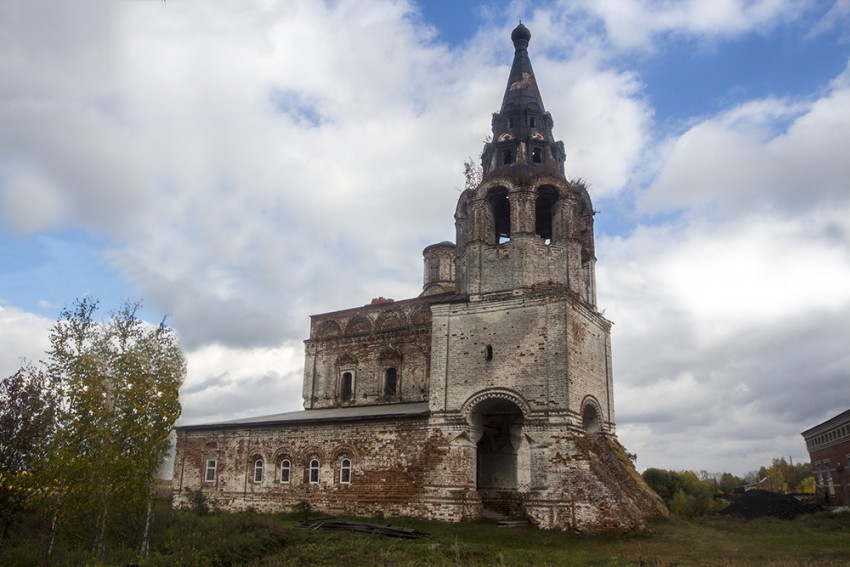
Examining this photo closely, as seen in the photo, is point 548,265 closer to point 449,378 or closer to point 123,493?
point 449,378

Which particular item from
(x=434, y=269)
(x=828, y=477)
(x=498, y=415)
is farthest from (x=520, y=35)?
(x=828, y=477)

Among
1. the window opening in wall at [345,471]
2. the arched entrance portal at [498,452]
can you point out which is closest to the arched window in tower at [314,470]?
the window opening in wall at [345,471]

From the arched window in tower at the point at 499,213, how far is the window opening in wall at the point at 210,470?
13641 mm

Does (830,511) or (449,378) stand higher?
(449,378)

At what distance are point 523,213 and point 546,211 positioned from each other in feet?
8.83

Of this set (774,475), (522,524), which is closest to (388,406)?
(522,524)

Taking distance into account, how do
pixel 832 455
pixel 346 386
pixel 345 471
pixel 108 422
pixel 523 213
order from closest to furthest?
pixel 108 422 → pixel 523 213 → pixel 345 471 → pixel 346 386 → pixel 832 455

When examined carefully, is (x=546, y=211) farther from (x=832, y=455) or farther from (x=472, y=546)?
(x=832, y=455)

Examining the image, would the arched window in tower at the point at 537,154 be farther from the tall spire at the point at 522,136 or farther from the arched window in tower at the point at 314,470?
the arched window in tower at the point at 314,470

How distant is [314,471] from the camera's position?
22844 mm

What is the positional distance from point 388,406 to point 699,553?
524 inches

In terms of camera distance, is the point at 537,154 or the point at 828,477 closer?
the point at 537,154

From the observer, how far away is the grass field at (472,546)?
12844 mm

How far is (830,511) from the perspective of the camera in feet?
79.2
